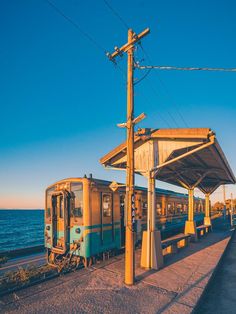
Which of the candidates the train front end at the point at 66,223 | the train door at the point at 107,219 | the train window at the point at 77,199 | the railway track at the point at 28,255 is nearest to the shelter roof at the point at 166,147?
the train door at the point at 107,219

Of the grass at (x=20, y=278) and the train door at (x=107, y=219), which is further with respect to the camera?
the train door at (x=107, y=219)

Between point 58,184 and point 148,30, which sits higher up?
point 148,30

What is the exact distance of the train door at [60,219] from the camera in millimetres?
8327

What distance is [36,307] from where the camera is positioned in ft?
15.7

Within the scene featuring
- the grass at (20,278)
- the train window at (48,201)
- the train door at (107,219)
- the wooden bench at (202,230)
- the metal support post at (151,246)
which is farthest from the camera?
the wooden bench at (202,230)

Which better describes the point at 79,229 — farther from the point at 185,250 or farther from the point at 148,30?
the point at 148,30

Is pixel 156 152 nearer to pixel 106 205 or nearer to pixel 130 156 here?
pixel 130 156

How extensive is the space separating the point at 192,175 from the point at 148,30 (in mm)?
9445

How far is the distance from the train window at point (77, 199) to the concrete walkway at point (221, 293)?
4484mm

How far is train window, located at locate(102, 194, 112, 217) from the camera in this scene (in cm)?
883

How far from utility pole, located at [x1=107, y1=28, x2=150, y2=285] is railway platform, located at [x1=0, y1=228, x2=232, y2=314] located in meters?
0.59

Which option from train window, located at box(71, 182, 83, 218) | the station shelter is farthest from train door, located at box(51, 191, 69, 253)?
the station shelter

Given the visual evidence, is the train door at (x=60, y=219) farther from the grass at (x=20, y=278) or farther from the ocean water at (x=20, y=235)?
the ocean water at (x=20, y=235)

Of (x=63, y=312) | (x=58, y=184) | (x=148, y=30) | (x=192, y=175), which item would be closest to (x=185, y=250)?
(x=192, y=175)
